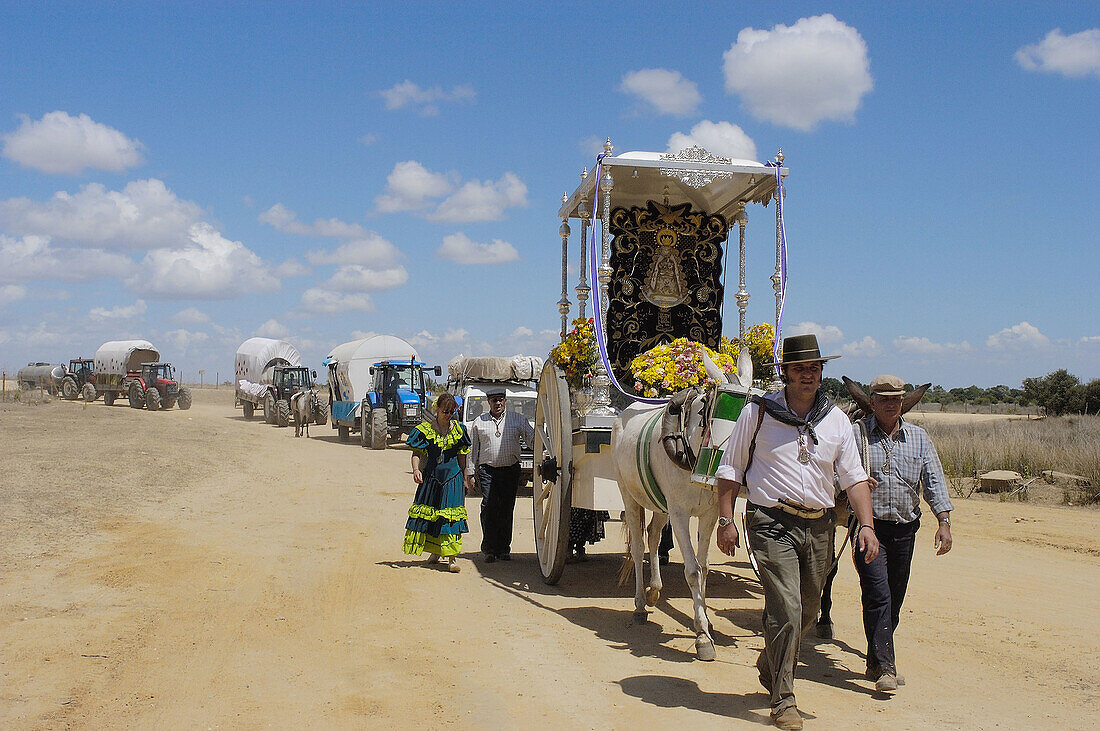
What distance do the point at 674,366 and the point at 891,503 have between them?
207cm

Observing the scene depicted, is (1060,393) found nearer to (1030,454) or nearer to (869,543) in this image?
(1030,454)

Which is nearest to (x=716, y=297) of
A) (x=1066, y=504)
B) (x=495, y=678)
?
(x=495, y=678)

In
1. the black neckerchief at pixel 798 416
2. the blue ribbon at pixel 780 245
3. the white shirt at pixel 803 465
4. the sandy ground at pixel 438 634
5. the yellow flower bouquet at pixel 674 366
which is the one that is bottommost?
the sandy ground at pixel 438 634

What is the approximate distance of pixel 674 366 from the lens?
686 centimetres

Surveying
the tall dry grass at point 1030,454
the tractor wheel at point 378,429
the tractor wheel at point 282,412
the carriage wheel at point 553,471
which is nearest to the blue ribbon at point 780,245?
the carriage wheel at point 553,471

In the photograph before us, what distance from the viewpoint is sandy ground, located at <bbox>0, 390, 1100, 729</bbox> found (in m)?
4.82

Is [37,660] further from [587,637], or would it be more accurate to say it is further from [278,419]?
[278,419]

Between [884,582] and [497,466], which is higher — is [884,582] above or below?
below

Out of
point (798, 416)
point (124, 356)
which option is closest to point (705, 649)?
point (798, 416)

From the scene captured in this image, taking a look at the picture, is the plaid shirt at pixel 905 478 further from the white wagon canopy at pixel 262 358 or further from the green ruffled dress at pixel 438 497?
the white wagon canopy at pixel 262 358

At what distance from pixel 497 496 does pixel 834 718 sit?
527 cm

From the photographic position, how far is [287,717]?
461cm

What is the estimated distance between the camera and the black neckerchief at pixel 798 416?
4543mm

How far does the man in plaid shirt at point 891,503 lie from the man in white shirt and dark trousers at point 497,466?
4.68 metres
